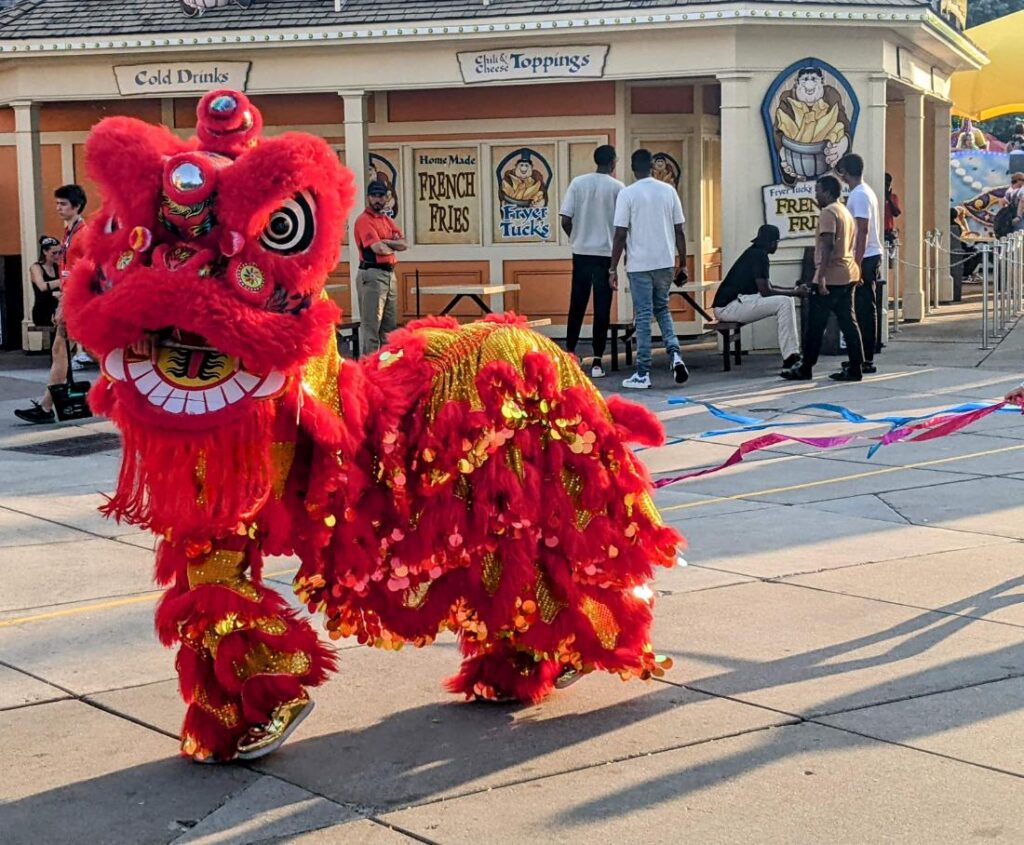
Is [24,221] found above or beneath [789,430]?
above

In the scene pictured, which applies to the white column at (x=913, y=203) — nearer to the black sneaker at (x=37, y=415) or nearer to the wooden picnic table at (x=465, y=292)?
the wooden picnic table at (x=465, y=292)

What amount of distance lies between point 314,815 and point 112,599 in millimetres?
2601

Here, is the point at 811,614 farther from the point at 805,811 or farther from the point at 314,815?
the point at 314,815

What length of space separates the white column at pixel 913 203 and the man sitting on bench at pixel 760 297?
4.32 meters

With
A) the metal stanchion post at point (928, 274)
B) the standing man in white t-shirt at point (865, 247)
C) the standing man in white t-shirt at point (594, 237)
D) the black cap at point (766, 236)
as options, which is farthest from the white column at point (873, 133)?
the metal stanchion post at point (928, 274)

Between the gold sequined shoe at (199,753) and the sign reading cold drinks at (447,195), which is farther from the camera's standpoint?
the sign reading cold drinks at (447,195)

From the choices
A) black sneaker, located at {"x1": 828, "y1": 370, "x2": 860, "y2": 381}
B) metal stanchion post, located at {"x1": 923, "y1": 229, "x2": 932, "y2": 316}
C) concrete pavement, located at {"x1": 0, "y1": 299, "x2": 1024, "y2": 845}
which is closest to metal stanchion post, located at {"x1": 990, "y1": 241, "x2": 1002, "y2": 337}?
metal stanchion post, located at {"x1": 923, "y1": 229, "x2": 932, "y2": 316}

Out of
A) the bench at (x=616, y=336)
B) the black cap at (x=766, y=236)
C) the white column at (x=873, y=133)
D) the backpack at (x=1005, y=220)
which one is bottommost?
the bench at (x=616, y=336)

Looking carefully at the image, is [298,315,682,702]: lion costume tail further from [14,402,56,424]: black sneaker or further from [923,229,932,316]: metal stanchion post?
[923,229,932,316]: metal stanchion post

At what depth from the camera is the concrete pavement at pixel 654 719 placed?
3992mm

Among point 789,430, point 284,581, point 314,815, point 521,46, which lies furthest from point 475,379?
point 521,46

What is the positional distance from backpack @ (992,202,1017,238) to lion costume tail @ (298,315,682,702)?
19.8m

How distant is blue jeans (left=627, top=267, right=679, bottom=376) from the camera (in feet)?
42.3

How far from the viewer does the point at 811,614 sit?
5.89 meters
